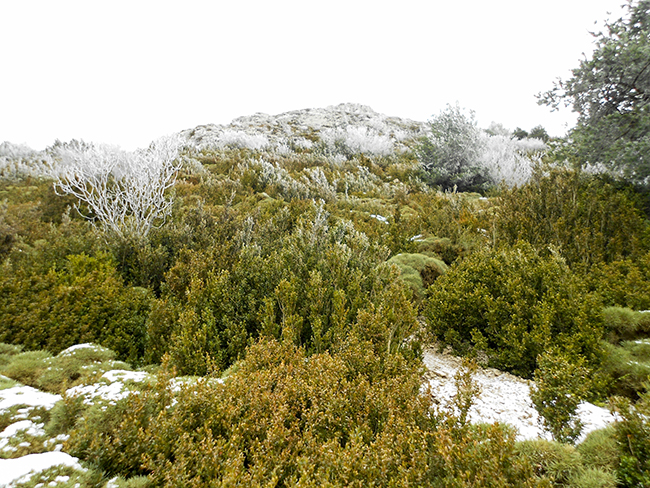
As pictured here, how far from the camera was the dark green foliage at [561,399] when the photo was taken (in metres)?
2.12

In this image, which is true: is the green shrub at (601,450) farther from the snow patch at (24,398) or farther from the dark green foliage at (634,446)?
the snow patch at (24,398)

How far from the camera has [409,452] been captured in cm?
183

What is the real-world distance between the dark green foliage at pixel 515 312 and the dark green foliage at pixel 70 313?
3949 mm

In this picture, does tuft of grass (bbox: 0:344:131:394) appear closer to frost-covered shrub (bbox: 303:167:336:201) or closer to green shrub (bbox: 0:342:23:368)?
green shrub (bbox: 0:342:23:368)

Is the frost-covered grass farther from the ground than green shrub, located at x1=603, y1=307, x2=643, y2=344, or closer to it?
farther from the ground

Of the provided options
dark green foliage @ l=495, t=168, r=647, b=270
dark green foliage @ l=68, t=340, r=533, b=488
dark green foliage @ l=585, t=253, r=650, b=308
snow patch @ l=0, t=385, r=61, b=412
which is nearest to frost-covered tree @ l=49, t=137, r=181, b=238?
snow patch @ l=0, t=385, r=61, b=412

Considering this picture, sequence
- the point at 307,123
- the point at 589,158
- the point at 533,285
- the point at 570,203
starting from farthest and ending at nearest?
the point at 307,123 < the point at 589,158 < the point at 570,203 < the point at 533,285

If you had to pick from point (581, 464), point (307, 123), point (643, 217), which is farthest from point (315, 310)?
point (307, 123)

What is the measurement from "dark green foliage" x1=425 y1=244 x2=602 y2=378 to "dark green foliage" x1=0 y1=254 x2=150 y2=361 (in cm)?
395

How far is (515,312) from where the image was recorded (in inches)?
152

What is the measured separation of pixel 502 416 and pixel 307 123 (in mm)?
32527

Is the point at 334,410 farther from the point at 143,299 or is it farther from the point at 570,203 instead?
the point at 570,203

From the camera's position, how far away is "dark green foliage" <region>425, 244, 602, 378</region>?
3436mm

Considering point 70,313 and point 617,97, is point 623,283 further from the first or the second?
point 70,313
